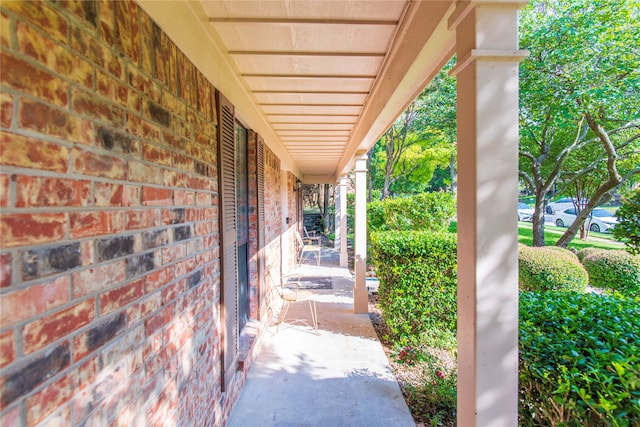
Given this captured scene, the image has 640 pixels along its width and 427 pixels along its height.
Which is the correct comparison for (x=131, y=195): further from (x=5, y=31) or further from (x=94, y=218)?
(x=5, y=31)

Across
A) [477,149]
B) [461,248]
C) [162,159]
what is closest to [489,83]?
[477,149]

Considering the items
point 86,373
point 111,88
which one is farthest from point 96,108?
point 86,373

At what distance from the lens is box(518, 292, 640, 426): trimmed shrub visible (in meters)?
1.16

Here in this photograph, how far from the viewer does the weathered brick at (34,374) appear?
66cm

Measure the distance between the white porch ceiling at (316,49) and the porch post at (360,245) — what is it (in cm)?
181

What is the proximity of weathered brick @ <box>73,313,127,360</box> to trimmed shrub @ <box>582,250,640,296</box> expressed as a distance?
24.3 ft

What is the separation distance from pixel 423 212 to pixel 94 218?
5869 millimetres

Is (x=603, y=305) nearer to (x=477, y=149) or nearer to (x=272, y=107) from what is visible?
(x=477, y=149)

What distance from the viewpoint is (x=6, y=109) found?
2.19 ft

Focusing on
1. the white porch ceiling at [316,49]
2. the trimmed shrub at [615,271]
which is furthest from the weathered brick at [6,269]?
the trimmed shrub at [615,271]

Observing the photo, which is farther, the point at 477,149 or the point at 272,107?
the point at 272,107

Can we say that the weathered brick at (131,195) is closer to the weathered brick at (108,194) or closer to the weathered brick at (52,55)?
the weathered brick at (108,194)

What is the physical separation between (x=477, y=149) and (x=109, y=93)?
126 centimetres

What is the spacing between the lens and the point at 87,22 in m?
0.90
